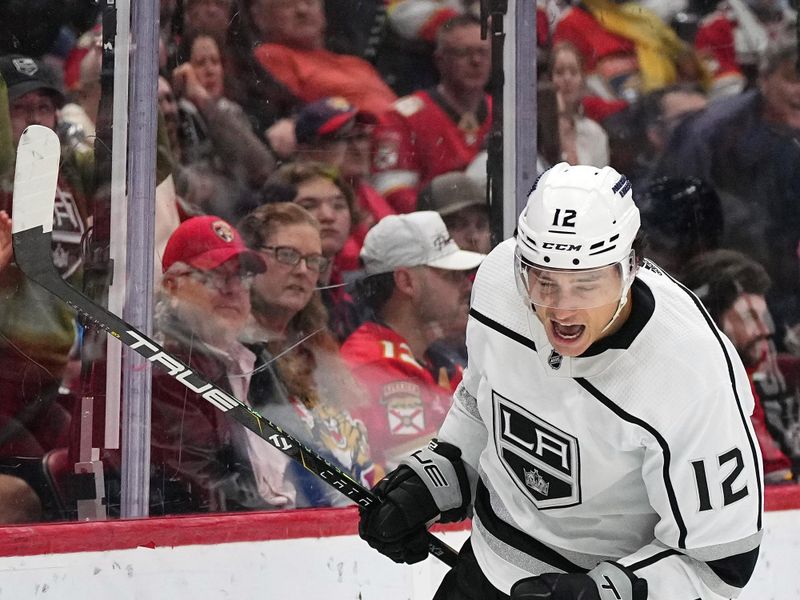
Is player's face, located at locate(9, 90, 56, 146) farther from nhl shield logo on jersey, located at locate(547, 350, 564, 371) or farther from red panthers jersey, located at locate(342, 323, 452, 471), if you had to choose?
nhl shield logo on jersey, located at locate(547, 350, 564, 371)

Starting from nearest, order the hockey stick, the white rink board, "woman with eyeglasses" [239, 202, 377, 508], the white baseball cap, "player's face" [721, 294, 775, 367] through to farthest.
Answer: the hockey stick, the white rink board, "woman with eyeglasses" [239, 202, 377, 508], the white baseball cap, "player's face" [721, 294, 775, 367]

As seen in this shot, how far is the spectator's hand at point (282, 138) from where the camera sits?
2.66 metres

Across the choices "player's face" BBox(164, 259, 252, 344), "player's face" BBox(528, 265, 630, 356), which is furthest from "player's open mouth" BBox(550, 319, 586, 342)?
"player's face" BBox(164, 259, 252, 344)

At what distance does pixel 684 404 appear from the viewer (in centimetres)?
144

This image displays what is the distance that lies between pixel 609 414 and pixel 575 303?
6.7 inches

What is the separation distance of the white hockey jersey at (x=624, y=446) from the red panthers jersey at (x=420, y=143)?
3.51ft

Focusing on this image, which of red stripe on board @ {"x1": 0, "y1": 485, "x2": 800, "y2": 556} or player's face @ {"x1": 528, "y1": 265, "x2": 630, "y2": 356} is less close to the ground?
player's face @ {"x1": 528, "y1": 265, "x2": 630, "y2": 356}

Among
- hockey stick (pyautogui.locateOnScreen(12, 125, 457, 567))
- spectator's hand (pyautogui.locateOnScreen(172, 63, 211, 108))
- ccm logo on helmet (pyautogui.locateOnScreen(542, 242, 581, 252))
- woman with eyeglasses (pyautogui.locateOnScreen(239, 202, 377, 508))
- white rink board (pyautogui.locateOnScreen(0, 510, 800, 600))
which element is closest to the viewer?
ccm logo on helmet (pyautogui.locateOnScreen(542, 242, 581, 252))

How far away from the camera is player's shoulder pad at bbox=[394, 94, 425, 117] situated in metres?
2.78

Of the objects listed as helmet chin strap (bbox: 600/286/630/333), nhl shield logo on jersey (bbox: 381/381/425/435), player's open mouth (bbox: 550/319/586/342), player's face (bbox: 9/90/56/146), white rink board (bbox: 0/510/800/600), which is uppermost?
player's face (bbox: 9/90/56/146)

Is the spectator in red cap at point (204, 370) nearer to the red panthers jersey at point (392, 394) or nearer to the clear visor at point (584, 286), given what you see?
the red panthers jersey at point (392, 394)

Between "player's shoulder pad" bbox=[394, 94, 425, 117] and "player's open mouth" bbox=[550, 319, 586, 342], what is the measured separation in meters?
1.40

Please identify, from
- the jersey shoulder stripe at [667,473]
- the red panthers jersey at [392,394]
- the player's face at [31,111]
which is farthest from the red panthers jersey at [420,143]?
the jersey shoulder stripe at [667,473]

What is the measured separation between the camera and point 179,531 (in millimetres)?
2404
